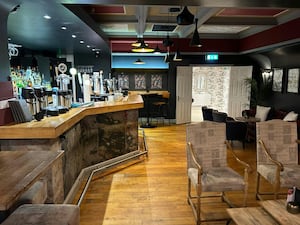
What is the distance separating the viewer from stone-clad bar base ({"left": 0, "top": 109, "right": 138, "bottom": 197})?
2530mm

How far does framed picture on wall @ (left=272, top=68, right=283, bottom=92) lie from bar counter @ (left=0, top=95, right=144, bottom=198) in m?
4.36

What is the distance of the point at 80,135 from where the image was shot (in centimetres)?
391

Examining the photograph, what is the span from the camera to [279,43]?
5.83 metres

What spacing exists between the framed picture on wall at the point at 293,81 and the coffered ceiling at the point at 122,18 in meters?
1.26

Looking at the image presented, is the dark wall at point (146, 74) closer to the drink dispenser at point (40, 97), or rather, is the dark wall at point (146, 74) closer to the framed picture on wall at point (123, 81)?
the framed picture on wall at point (123, 81)

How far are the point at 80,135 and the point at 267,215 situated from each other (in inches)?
112

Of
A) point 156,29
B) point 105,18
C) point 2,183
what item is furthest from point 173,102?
point 2,183

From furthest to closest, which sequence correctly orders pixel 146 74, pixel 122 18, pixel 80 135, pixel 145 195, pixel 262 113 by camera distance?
pixel 146 74 → pixel 262 113 → pixel 122 18 → pixel 80 135 → pixel 145 195

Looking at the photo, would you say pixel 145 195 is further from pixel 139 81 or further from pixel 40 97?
pixel 139 81

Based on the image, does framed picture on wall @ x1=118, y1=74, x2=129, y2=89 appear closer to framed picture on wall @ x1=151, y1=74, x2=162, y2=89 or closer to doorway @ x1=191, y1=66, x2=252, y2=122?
framed picture on wall @ x1=151, y1=74, x2=162, y2=89

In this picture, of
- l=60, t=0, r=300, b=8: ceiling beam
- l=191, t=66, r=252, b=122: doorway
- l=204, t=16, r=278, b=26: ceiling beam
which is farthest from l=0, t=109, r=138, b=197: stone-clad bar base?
l=191, t=66, r=252, b=122: doorway

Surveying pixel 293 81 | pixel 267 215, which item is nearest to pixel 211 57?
pixel 293 81

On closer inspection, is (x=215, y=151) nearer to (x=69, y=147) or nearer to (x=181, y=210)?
(x=181, y=210)

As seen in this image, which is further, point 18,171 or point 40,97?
point 40,97
